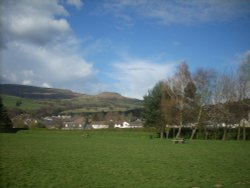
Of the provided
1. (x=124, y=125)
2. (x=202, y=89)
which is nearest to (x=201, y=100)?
(x=202, y=89)

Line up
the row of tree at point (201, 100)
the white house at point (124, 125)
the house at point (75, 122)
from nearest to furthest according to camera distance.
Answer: the row of tree at point (201, 100), the house at point (75, 122), the white house at point (124, 125)

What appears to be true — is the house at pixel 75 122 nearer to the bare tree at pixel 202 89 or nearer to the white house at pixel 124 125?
the white house at pixel 124 125

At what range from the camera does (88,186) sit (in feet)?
36.9

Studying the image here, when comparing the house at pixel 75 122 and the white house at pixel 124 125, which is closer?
the house at pixel 75 122

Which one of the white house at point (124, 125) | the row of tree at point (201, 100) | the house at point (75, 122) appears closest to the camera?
the row of tree at point (201, 100)

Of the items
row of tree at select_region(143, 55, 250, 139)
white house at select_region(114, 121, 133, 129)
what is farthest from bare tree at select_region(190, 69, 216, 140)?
white house at select_region(114, 121, 133, 129)

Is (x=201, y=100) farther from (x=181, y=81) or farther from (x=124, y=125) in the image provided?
(x=124, y=125)

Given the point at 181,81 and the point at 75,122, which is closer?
the point at 181,81

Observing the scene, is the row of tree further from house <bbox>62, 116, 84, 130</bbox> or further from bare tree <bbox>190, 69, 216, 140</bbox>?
house <bbox>62, 116, 84, 130</bbox>

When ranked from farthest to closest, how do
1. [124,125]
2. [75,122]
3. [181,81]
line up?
[75,122]
[124,125]
[181,81]

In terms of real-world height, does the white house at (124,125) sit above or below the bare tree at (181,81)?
below

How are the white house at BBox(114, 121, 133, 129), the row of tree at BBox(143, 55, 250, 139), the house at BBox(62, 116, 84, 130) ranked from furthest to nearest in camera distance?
1. the white house at BBox(114, 121, 133, 129)
2. the house at BBox(62, 116, 84, 130)
3. the row of tree at BBox(143, 55, 250, 139)

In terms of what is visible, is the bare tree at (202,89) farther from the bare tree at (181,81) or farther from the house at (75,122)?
the house at (75,122)

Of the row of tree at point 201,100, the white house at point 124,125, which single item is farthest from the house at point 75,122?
the row of tree at point 201,100
